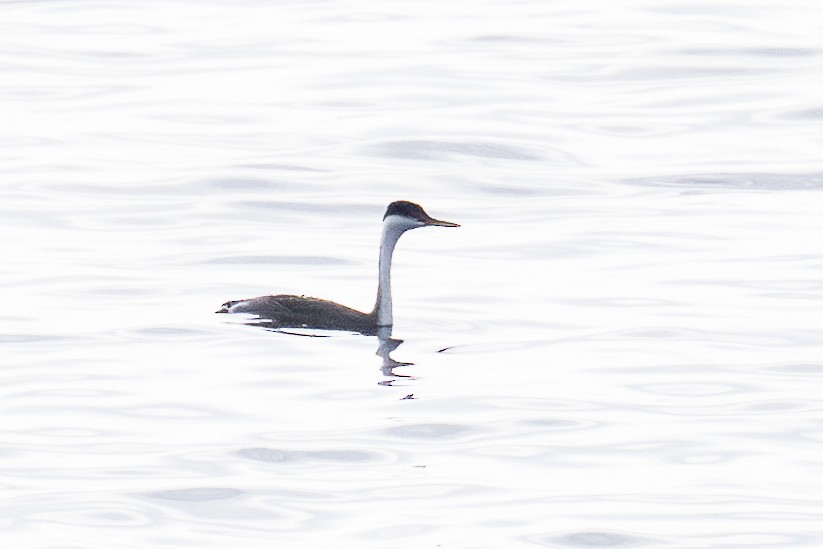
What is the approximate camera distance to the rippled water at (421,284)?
1106 centimetres

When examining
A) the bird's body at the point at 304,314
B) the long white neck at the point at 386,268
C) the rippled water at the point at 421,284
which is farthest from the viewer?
the long white neck at the point at 386,268

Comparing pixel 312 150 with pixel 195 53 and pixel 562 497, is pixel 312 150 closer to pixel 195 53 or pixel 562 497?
pixel 195 53

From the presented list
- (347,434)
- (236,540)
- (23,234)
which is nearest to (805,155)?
(23,234)

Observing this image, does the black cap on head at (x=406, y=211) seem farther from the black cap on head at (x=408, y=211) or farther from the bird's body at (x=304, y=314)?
the bird's body at (x=304, y=314)

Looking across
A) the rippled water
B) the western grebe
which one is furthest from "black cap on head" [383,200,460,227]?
the rippled water

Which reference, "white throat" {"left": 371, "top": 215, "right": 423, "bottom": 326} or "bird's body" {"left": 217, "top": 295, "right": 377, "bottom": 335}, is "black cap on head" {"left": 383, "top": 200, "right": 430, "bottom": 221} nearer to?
"white throat" {"left": 371, "top": 215, "right": 423, "bottom": 326}

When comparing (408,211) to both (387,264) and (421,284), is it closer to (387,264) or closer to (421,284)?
(387,264)

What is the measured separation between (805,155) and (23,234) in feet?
30.1

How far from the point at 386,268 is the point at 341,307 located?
0.45 meters

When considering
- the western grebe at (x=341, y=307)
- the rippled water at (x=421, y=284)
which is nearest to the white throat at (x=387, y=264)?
the western grebe at (x=341, y=307)

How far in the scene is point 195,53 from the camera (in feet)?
111

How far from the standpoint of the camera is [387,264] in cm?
1600

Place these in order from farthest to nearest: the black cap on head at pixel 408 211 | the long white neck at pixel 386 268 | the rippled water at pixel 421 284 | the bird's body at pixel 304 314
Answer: the black cap on head at pixel 408 211, the long white neck at pixel 386 268, the bird's body at pixel 304 314, the rippled water at pixel 421 284

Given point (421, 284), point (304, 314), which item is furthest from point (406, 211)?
point (421, 284)
